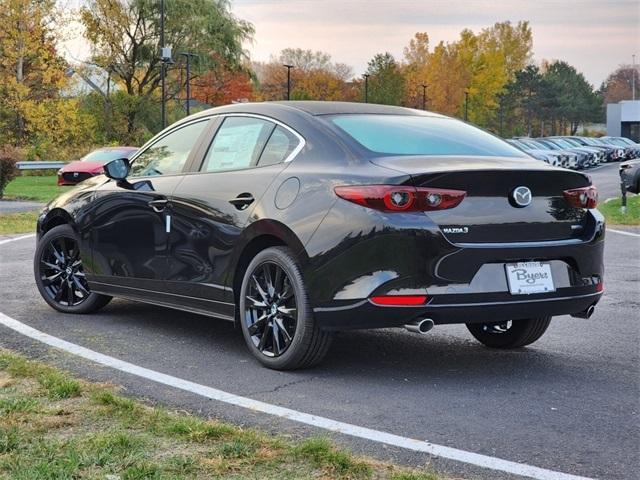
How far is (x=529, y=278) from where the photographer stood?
16.3ft

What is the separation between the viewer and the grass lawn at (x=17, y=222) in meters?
14.5

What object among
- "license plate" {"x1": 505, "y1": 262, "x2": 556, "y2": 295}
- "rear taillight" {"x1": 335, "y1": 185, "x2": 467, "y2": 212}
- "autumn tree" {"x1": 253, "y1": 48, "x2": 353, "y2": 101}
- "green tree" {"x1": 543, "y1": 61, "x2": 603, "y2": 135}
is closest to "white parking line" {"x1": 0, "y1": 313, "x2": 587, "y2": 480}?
"rear taillight" {"x1": 335, "y1": 185, "x2": 467, "y2": 212}

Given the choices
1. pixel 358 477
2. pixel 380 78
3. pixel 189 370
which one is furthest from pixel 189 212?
pixel 380 78

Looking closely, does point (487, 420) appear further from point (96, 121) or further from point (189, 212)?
point (96, 121)

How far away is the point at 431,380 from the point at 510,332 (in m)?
1.08

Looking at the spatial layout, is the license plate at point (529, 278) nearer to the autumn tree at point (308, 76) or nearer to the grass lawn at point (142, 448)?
the grass lawn at point (142, 448)

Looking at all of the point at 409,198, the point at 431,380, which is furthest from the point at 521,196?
the point at 431,380

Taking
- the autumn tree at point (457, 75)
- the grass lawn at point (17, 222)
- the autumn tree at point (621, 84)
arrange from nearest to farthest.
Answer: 1. the grass lawn at point (17, 222)
2. the autumn tree at point (457, 75)
3. the autumn tree at point (621, 84)

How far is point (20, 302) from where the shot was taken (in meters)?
7.64

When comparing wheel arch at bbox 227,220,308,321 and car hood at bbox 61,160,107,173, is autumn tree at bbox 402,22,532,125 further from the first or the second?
wheel arch at bbox 227,220,308,321

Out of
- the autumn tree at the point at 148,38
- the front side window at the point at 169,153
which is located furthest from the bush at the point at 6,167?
the autumn tree at the point at 148,38

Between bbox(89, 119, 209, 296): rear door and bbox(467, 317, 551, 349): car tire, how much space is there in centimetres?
218

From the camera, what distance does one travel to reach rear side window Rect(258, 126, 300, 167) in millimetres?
5496

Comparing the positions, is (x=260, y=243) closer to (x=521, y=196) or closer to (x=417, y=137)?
(x=417, y=137)
